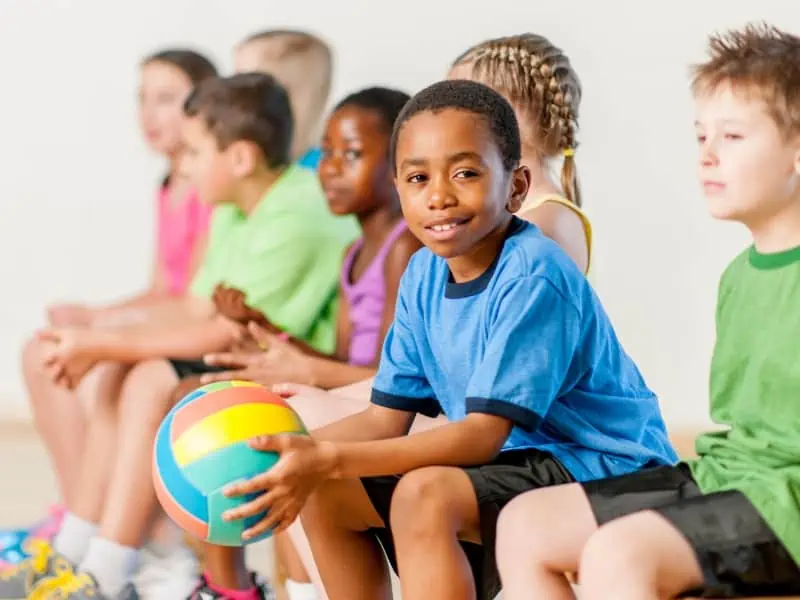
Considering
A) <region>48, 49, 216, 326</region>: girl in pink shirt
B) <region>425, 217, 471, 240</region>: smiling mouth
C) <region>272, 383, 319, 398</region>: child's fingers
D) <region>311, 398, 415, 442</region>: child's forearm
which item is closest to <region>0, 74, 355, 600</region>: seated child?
<region>48, 49, 216, 326</region>: girl in pink shirt

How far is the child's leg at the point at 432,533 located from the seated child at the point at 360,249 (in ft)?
2.69

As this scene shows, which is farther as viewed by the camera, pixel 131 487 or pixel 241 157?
pixel 241 157

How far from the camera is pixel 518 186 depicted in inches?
77.2

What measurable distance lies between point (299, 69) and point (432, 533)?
2.16 metres

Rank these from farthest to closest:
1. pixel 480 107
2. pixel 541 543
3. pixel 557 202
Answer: pixel 557 202 < pixel 480 107 < pixel 541 543

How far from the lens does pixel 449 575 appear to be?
1.71 metres

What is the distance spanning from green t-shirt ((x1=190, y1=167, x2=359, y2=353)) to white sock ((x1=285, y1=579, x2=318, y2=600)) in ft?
2.33

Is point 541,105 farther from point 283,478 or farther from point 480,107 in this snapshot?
point 283,478

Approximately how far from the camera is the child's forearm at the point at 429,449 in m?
1.78

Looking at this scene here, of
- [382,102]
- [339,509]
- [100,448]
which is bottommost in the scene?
[100,448]

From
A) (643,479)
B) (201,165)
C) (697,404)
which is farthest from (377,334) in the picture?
(697,404)

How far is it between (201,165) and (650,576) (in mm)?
1915

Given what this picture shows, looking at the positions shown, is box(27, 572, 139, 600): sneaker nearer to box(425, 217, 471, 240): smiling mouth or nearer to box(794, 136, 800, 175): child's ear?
box(425, 217, 471, 240): smiling mouth

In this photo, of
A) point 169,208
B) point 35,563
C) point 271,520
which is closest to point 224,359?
point 35,563
